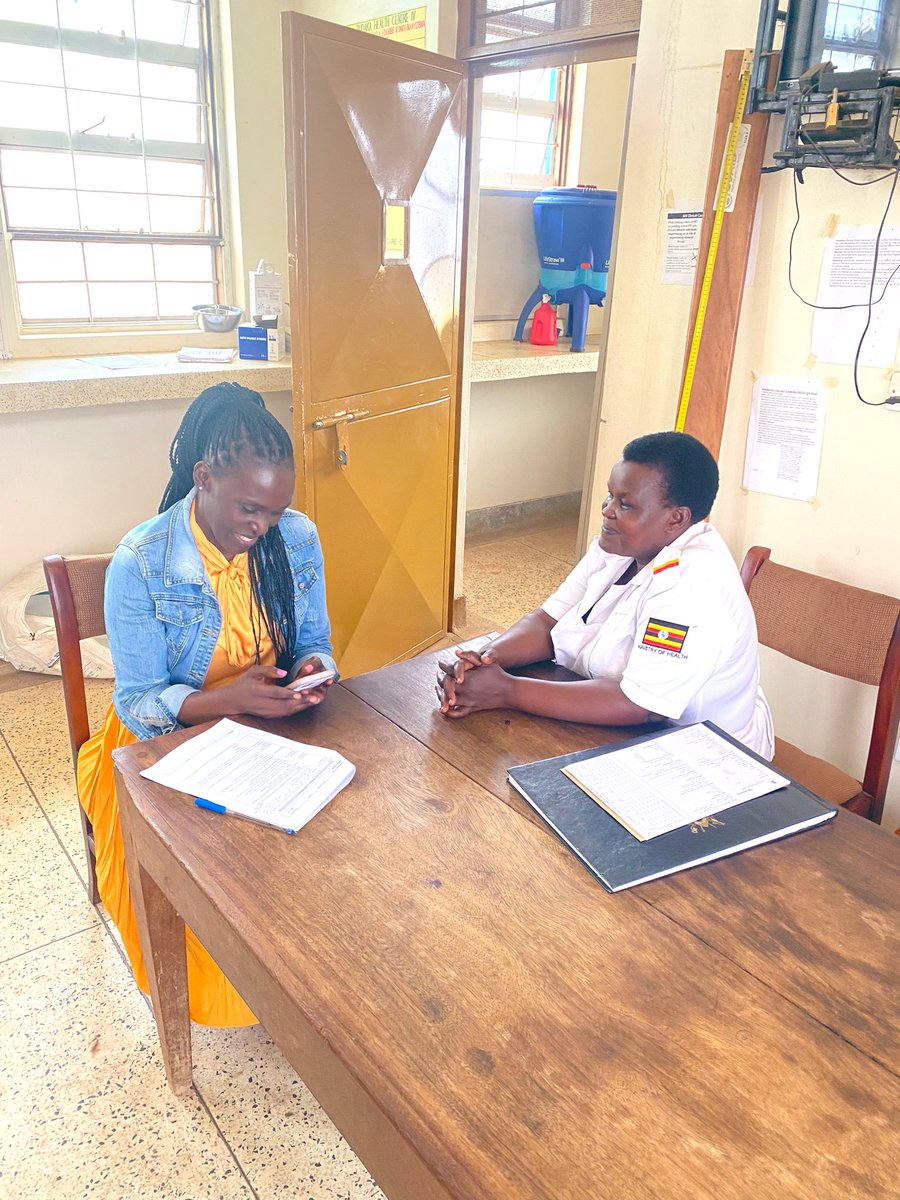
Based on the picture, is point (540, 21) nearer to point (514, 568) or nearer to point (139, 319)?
point (139, 319)

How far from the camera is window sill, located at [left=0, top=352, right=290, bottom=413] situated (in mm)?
2973

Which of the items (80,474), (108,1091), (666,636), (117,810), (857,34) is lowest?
Result: (108,1091)

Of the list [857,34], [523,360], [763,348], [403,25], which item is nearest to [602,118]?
[523,360]

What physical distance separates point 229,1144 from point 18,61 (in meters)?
3.55

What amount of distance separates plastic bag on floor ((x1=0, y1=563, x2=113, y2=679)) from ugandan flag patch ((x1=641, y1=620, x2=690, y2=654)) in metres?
2.25

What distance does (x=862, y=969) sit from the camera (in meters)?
1.03

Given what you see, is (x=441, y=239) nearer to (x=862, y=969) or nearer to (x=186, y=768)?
(x=186, y=768)

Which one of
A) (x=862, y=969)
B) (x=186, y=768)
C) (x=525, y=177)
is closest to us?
(x=862, y=969)

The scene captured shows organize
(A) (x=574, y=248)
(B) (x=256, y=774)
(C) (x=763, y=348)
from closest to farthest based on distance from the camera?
(B) (x=256, y=774)
(C) (x=763, y=348)
(A) (x=574, y=248)

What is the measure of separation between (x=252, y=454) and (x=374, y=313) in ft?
4.75

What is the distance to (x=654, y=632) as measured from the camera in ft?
5.07

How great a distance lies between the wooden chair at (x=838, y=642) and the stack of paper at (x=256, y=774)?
101 cm

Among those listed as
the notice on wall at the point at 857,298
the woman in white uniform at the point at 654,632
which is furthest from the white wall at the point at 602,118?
the woman in white uniform at the point at 654,632

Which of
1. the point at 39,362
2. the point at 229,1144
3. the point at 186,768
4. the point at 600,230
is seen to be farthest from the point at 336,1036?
the point at 600,230
